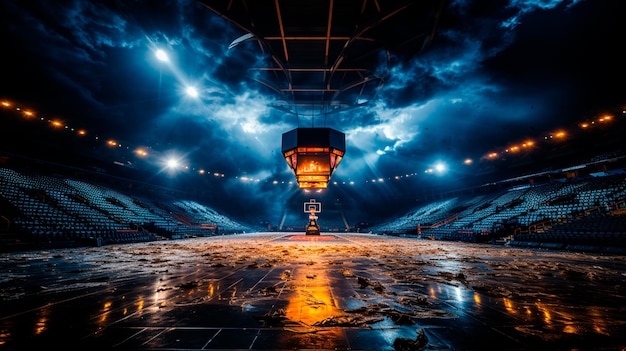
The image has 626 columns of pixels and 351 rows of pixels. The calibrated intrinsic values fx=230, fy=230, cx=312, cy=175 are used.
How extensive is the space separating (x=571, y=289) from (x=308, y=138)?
1055 cm

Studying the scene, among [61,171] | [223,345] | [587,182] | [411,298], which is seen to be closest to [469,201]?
[587,182]

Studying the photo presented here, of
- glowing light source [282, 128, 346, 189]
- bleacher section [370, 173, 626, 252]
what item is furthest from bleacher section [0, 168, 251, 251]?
bleacher section [370, 173, 626, 252]

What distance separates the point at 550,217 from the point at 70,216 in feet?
105

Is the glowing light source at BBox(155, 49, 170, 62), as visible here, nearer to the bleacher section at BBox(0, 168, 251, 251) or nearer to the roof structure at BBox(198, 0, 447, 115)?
the roof structure at BBox(198, 0, 447, 115)

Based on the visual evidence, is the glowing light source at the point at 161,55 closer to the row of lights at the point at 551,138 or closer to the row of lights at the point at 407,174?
the row of lights at the point at 407,174

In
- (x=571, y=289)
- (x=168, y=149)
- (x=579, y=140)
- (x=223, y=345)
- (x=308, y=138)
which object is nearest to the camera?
(x=223, y=345)

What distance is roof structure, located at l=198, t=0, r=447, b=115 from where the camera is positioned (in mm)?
9297

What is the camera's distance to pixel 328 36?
1027 cm

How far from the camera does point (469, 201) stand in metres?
30.2

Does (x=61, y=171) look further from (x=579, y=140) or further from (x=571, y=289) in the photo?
(x=579, y=140)

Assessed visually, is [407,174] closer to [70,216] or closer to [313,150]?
[313,150]

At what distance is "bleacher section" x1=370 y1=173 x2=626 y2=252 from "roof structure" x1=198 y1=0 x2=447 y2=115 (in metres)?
11.6

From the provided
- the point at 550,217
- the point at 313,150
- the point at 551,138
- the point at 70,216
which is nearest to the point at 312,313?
the point at 313,150

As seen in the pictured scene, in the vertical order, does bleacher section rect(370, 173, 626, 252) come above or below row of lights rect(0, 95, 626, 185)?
below
